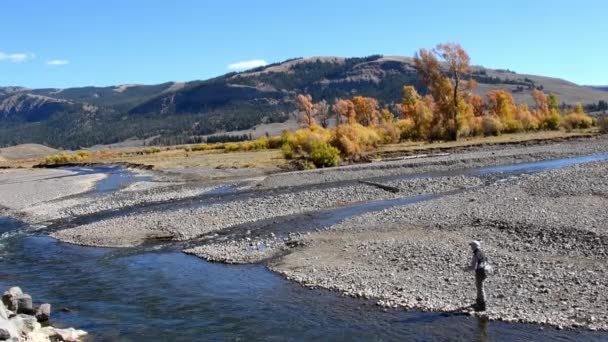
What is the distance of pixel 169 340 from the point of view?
17906 millimetres

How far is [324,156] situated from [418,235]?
155 feet

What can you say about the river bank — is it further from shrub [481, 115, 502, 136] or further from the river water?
shrub [481, 115, 502, 136]

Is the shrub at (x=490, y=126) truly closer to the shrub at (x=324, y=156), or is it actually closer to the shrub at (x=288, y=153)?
the shrub at (x=324, y=156)

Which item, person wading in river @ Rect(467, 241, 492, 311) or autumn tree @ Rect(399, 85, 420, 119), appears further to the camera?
autumn tree @ Rect(399, 85, 420, 119)

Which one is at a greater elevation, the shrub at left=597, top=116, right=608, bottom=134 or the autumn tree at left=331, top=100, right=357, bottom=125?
the autumn tree at left=331, top=100, right=357, bottom=125

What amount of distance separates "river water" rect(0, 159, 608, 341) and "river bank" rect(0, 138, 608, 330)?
0.91 metres

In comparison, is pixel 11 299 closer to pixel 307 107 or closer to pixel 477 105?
pixel 307 107

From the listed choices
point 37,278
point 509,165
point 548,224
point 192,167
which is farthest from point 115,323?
point 192,167

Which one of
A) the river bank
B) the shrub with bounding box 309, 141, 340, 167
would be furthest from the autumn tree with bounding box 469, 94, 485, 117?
the river bank

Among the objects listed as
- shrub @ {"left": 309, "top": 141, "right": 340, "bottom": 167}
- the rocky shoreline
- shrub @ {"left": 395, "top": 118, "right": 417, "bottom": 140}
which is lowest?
the rocky shoreline

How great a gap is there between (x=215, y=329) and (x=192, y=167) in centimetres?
6861

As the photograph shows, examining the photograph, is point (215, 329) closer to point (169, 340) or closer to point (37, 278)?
point (169, 340)

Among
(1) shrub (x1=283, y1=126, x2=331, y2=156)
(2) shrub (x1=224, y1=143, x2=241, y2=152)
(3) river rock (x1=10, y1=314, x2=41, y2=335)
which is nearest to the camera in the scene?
(3) river rock (x1=10, y1=314, x2=41, y2=335)

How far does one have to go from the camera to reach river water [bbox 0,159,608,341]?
56.0 ft
